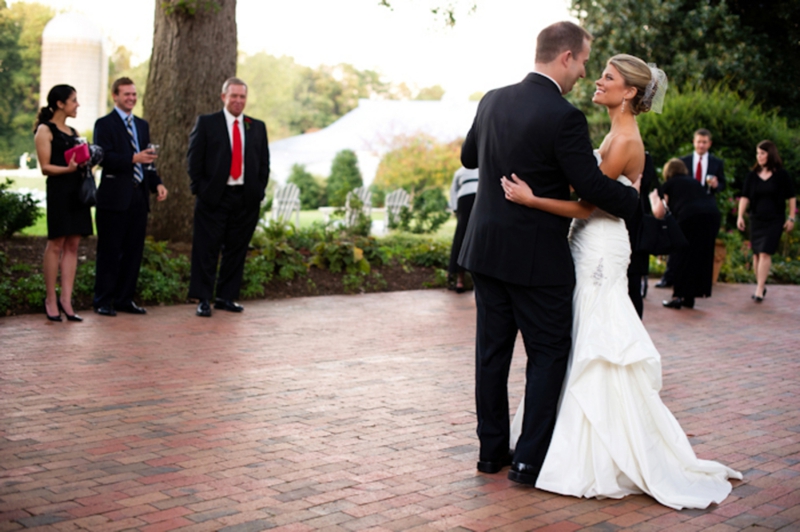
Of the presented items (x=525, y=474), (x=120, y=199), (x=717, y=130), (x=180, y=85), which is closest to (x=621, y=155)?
(x=525, y=474)

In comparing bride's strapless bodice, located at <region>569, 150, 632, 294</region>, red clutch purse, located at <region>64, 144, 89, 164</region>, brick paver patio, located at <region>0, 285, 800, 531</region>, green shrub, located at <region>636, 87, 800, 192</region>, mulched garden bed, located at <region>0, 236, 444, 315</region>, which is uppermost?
green shrub, located at <region>636, 87, 800, 192</region>

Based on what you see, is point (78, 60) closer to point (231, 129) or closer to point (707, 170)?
point (231, 129)

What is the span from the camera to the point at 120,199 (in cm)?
838

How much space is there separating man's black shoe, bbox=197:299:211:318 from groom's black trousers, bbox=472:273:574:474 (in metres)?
4.98

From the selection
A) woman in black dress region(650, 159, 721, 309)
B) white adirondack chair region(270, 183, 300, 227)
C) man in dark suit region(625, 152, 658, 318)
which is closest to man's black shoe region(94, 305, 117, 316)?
man in dark suit region(625, 152, 658, 318)

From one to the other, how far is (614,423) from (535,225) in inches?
38.8

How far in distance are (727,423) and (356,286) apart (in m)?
6.58

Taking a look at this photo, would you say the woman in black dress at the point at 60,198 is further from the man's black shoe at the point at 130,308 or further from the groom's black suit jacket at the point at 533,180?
the groom's black suit jacket at the point at 533,180

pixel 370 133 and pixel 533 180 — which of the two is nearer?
pixel 533 180

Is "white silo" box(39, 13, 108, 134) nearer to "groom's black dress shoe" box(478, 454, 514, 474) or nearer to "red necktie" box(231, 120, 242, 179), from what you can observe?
"red necktie" box(231, 120, 242, 179)

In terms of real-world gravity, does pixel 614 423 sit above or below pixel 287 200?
below

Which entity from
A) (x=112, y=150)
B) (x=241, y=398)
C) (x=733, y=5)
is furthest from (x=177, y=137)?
(x=733, y=5)

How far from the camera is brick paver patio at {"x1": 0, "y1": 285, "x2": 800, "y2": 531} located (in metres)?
3.59

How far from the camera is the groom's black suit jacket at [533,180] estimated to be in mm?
3891
